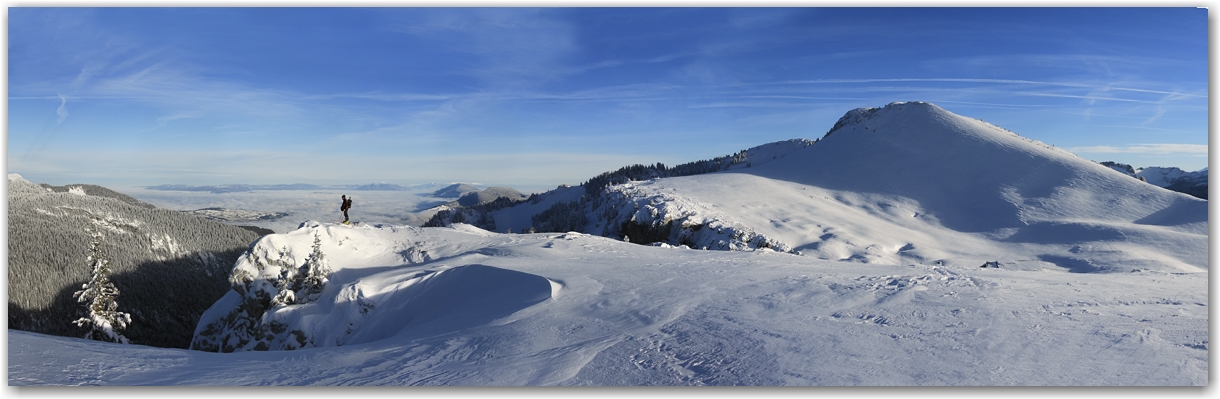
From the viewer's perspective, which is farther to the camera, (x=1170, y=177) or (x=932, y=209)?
(x=1170, y=177)

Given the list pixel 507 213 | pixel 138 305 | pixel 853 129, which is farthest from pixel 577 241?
pixel 138 305

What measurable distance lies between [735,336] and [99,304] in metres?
24.4

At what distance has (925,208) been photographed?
39844 millimetres

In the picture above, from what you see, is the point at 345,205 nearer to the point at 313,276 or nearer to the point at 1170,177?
the point at 313,276

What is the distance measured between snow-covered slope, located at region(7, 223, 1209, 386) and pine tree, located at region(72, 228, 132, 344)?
12.0m

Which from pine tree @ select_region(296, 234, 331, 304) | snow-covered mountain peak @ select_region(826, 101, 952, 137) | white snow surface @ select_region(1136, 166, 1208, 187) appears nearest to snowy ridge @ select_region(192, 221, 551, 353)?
pine tree @ select_region(296, 234, 331, 304)

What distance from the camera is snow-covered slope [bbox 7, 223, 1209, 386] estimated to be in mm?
6711

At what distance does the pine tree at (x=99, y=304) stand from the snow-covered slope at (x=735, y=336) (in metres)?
12.0

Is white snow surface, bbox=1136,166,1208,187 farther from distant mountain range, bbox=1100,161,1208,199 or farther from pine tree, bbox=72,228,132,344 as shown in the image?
pine tree, bbox=72,228,132,344

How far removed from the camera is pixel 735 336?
7.98 m

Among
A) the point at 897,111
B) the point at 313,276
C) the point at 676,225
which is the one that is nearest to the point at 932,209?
the point at 676,225

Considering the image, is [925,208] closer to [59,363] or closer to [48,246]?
[59,363]

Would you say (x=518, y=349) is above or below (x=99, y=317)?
above

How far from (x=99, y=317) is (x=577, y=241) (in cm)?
1769
